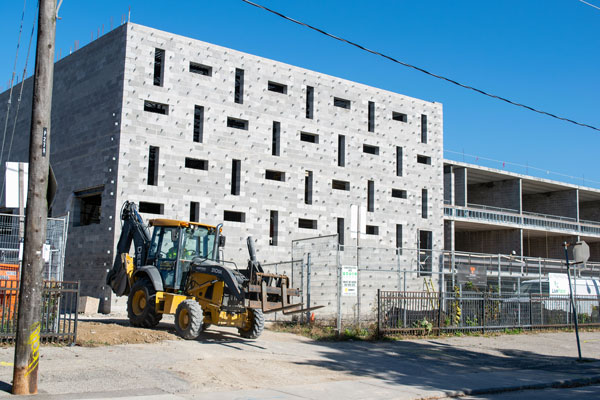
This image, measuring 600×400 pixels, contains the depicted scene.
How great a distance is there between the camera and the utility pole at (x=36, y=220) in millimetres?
9266

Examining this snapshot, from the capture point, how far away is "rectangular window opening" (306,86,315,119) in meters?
38.2

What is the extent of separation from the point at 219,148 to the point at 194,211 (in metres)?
3.74

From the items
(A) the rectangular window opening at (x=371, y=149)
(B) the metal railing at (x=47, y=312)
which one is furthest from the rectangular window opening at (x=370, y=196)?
(B) the metal railing at (x=47, y=312)

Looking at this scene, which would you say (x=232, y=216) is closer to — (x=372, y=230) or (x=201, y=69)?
(x=201, y=69)

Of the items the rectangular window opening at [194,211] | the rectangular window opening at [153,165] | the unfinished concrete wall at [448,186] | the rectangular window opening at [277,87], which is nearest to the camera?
the rectangular window opening at [153,165]

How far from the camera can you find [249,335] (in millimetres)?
17406

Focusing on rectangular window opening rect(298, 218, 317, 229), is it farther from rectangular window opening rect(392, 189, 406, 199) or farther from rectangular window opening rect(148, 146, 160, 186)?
rectangular window opening rect(148, 146, 160, 186)

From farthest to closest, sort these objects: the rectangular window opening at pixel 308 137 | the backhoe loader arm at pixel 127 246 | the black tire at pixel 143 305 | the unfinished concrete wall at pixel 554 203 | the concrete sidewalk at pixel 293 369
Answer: the unfinished concrete wall at pixel 554 203
the rectangular window opening at pixel 308 137
the backhoe loader arm at pixel 127 246
the black tire at pixel 143 305
the concrete sidewalk at pixel 293 369

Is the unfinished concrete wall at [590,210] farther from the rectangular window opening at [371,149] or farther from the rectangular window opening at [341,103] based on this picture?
the rectangular window opening at [341,103]

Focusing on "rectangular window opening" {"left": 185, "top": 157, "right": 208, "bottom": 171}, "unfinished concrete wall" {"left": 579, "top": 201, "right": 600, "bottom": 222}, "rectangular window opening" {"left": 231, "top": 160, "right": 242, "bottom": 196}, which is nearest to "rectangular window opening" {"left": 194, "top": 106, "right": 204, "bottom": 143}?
"rectangular window opening" {"left": 185, "top": 157, "right": 208, "bottom": 171}

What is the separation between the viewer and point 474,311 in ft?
73.3

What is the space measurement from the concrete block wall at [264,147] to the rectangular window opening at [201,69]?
431 mm

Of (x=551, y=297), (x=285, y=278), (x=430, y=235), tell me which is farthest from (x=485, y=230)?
(x=285, y=278)

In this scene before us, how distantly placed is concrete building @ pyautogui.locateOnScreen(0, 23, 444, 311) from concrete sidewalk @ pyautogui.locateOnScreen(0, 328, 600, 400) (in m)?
14.3
